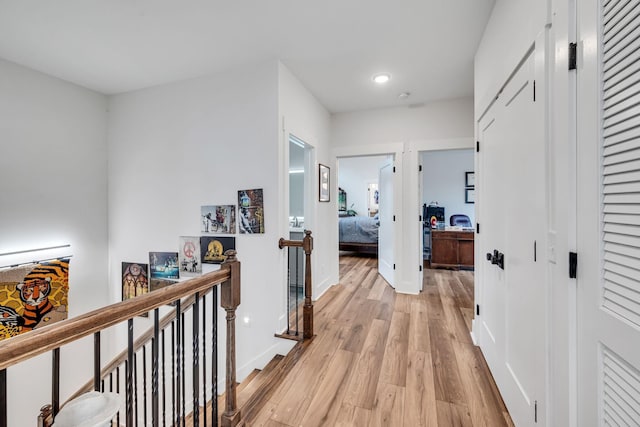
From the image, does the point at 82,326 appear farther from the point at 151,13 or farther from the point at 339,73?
the point at 339,73

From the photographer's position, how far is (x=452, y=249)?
4.96 meters

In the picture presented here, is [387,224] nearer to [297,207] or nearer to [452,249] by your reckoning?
[452,249]

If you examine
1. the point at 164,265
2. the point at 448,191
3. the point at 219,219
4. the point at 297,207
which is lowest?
the point at 164,265

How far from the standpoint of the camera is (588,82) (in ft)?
2.89

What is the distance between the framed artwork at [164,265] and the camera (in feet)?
10.1

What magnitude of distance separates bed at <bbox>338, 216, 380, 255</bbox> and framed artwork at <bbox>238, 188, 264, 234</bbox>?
387cm

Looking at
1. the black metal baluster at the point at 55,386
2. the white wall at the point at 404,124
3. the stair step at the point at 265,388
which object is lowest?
the stair step at the point at 265,388

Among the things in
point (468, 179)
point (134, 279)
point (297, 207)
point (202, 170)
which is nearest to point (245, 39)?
point (202, 170)

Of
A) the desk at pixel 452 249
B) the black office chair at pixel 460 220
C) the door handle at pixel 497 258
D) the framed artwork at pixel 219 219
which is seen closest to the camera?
the door handle at pixel 497 258

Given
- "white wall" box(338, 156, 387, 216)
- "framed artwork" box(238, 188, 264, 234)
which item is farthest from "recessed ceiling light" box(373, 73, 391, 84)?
"white wall" box(338, 156, 387, 216)

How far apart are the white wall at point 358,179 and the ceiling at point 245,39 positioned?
4987 millimetres

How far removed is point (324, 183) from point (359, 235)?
110 inches

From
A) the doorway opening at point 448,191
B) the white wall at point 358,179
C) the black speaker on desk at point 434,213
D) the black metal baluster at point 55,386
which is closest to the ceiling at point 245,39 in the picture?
the black metal baluster at point 55,386

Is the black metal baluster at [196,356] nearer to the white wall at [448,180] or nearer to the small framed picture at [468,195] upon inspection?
the white wall at [448,180]
